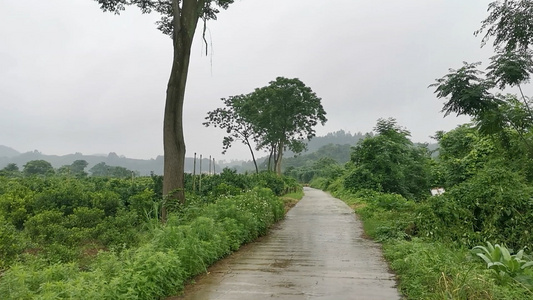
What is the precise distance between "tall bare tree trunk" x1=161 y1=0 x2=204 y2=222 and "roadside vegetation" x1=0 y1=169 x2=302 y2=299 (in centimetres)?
86

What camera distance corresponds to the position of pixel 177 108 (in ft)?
33.6

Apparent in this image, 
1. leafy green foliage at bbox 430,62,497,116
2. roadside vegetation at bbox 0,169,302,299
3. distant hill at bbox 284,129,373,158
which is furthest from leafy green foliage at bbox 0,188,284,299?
distant hill at bbox 284,129,373,158

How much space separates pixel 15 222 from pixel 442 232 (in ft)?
38.5

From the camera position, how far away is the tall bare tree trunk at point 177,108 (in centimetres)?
1006

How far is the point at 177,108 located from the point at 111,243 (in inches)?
156

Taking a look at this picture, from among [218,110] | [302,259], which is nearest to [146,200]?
[302,259]

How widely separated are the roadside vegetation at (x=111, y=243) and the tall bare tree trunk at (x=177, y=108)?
0.86 meters

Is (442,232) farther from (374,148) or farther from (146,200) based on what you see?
(374,148)

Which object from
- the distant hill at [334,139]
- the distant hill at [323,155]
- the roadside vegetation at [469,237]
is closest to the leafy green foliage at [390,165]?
the roadside vegetation at [469,237]

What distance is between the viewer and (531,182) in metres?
9.75

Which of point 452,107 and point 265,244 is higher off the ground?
point 452,107

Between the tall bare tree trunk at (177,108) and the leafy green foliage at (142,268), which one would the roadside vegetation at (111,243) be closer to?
the leafy green foliage at (142,268)

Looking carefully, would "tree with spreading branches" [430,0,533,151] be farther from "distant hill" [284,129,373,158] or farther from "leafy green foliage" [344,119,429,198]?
"distant hill" [284,129,373,158]

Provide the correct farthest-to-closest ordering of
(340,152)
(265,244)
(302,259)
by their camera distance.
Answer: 1. (340,152)
2. (265,244)
3. (302,259)
